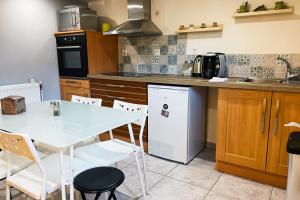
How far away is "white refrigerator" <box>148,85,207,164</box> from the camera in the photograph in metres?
2.56

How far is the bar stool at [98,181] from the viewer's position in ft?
4.37

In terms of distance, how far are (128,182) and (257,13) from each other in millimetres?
2224

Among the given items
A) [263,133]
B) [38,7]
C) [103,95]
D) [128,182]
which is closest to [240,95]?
[263,133]

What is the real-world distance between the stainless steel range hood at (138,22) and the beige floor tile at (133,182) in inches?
67.6

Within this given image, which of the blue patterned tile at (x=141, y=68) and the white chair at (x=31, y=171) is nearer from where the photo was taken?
the white chair at (x=31, y=171)

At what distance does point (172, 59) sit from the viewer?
10.7 ft

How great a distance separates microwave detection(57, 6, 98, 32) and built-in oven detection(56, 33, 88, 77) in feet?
0.46

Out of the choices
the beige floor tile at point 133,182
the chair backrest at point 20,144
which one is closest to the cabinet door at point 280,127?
the beige floor tile at point 133,182

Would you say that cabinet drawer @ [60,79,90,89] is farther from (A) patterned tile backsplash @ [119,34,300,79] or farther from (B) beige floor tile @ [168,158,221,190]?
(B) beige floor tile @ [168,158,221,190]

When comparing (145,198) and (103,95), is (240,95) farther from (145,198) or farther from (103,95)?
(103,95)

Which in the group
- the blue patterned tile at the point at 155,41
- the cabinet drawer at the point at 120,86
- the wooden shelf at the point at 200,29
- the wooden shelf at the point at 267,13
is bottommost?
the cabinet drawer at the point at 120,86

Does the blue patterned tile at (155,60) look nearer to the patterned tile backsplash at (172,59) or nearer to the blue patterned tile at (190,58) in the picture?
the patterned tile backsplash at (172,59)

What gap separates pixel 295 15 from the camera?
7.91ft

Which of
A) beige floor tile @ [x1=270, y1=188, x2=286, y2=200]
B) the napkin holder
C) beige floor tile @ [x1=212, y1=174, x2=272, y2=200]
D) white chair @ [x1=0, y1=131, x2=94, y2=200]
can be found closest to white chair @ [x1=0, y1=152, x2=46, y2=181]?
white chair @ [x1=0, y1=131, x2=94, y2=200]
